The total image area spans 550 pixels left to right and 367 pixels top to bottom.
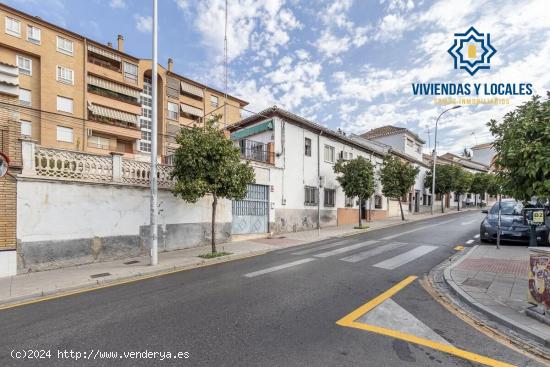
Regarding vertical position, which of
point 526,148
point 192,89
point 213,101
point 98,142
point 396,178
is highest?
point 192,89

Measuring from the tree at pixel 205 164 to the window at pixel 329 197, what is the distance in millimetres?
11578

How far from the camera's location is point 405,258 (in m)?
9.10

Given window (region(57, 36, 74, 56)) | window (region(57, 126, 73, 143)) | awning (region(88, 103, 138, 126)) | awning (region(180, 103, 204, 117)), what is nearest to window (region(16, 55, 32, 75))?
window (region(57, 36, 74, 56))

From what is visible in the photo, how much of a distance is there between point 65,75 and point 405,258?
35.5 m

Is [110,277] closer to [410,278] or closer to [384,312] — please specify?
[384,312]

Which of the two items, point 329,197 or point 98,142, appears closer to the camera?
point 329,197

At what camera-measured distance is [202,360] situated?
Result: 3246 millimetres

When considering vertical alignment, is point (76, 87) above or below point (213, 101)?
below

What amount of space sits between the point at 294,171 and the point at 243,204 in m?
4.84

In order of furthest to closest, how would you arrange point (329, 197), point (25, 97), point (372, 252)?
point (25, 97)
point (329, 197)
point (372, 252)

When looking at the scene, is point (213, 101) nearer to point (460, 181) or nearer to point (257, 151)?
point (257, 151)

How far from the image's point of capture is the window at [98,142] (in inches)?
1234

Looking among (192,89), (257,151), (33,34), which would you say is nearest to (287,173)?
(257,151)

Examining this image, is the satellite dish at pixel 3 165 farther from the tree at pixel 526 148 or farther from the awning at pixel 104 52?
the awning at pixel 104 52
